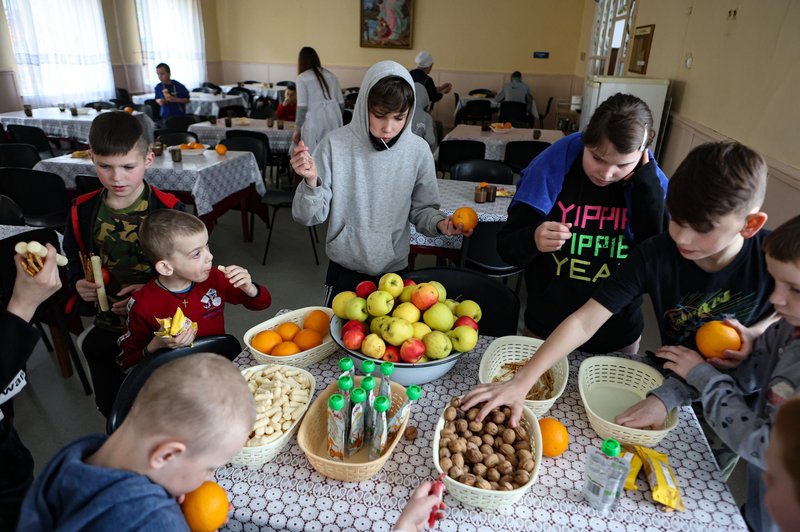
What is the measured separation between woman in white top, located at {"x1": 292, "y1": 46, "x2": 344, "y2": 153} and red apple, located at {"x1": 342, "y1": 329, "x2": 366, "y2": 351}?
12.1ft

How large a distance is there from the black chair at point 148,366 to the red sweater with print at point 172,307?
0.19 meters

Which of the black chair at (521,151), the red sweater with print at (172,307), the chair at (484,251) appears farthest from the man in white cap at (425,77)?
the red sweater with print at (172,307)

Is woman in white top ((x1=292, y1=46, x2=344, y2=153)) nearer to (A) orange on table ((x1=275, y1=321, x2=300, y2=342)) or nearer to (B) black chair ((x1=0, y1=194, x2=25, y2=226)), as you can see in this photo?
(B) black chair ((x1=0, y1=194, x2=25, y2=226))

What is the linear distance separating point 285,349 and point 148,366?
0.35 meters

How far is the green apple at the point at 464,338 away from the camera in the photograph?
1286 mm

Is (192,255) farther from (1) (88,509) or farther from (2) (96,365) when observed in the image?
(1) (88,509)

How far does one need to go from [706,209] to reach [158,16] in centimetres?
1074

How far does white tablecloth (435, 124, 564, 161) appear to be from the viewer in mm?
5152

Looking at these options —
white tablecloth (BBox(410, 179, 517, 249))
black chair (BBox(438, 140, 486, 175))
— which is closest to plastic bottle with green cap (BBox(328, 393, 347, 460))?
white tablecloth (BBox(410, 179, 517, 249))

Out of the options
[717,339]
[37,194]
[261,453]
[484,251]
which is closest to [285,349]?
[261,453]

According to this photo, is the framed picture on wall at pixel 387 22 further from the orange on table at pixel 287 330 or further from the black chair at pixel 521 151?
the orange on table at pixel 287 330

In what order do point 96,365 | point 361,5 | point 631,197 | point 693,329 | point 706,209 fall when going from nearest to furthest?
point 706,209 < point 693,329 < point 631,197 < point 96,365 < point 361,5

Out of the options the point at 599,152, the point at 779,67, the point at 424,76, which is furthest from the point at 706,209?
the point at 424,76

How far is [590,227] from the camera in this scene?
5.13ft
